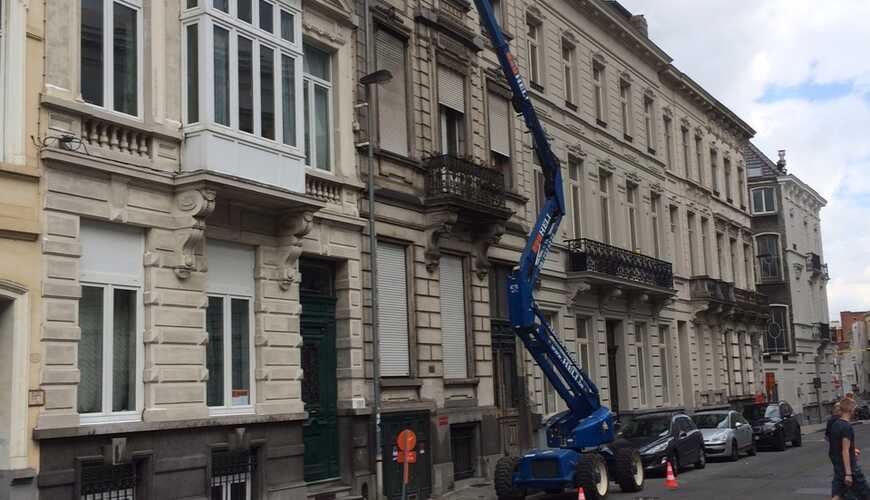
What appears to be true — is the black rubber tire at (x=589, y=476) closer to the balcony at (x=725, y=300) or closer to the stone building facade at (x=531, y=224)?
the stone building facade at (x=531, y=224)

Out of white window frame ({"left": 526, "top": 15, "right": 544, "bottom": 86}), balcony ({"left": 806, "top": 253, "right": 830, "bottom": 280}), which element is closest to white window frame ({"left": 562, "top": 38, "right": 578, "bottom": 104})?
white window frame ({"left": 526, "top": 15, "right": 544, "bottom": 86})

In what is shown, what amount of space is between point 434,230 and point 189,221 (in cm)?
743

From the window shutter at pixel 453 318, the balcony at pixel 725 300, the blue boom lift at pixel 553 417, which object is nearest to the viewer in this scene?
the blue boom lift at pixel 553 417

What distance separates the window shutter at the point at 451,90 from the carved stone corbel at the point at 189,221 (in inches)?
352

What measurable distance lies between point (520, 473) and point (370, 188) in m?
5.89

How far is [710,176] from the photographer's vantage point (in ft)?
142

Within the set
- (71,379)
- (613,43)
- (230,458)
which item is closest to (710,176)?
(613,43)

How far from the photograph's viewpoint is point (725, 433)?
88.6ft

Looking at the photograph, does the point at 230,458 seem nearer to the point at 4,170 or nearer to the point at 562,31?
the point at 4,170

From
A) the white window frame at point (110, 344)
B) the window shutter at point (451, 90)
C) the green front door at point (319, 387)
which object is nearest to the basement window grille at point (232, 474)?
the white window frame at point (110, 344)

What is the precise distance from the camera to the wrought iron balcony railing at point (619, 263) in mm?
28266

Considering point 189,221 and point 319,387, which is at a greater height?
point 189,221

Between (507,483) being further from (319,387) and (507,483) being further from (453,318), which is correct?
(453,318)

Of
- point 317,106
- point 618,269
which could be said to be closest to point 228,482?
point 317,106
